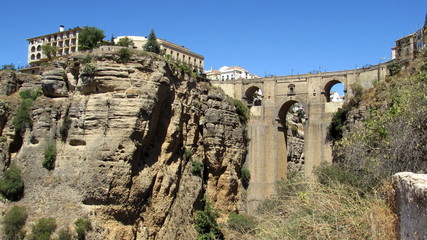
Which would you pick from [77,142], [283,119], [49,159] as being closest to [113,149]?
[77,142]

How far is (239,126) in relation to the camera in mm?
31922

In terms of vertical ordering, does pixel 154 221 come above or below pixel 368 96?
below

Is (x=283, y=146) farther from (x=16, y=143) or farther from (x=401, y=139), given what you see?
(x=401, y=139)

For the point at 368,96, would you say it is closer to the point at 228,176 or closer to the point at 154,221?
the point at 228,176

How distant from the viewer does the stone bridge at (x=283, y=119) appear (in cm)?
3052

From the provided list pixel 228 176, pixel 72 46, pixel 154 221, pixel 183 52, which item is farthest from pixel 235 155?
pixel 72 46

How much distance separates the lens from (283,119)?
3378 cm

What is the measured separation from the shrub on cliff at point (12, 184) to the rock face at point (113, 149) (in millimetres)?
317

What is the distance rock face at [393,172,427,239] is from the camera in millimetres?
5227

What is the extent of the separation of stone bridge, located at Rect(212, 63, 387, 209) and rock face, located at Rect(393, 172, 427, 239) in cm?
2378

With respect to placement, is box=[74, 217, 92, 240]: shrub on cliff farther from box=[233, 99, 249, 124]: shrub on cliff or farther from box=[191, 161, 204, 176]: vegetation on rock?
box=[233, 99, 249, 124]: shrub on cliff

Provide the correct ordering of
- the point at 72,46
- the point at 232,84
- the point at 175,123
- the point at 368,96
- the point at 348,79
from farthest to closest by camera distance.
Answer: the point at 72,46 → the point at 232,84 → the point at 348,79 → the point at 368,96 → the point at 175,123

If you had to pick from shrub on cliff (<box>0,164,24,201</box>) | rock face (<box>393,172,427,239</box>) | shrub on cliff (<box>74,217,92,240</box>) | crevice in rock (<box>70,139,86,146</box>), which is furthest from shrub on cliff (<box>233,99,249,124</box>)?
rock face (<box>393,172,427,239</box>)

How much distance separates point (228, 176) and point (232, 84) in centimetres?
812
